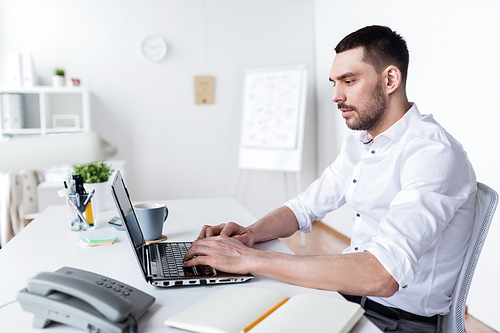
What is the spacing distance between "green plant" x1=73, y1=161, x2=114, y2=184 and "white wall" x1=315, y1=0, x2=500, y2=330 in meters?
1.89

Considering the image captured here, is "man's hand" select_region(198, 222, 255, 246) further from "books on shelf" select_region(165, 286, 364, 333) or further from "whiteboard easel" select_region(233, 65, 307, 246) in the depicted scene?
"whiteboard easel" select_region(233, 65, 307, 246)

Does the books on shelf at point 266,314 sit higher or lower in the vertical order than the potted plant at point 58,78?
Answer: lower

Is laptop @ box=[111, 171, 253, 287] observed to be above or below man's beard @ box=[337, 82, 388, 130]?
below

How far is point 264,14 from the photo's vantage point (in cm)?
400

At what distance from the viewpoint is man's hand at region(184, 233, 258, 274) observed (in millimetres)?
959

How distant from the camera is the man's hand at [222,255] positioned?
96 cm

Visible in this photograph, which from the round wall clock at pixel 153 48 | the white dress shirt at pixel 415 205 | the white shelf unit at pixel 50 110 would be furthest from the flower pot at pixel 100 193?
the round wall clock at pixel 153 48

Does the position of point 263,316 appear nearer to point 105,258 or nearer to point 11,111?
point 105,258

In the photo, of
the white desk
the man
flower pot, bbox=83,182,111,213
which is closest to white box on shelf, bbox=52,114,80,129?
the white desk

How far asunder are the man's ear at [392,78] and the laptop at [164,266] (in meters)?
0.73

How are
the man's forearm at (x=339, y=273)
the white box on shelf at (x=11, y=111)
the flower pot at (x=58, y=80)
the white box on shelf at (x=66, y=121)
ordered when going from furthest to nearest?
the white box on shelf at (x=66, y=121) < the flower pot at (x=58, y=80) < the white box on shelf at (x=11, y=111) < the man's forearm at (x=339, y=273)

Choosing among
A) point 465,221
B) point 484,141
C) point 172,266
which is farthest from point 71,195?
point 484,141

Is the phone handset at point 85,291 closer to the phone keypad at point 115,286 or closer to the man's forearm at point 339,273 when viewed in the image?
the phone keypad at point 115,286

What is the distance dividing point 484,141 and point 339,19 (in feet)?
6.44
